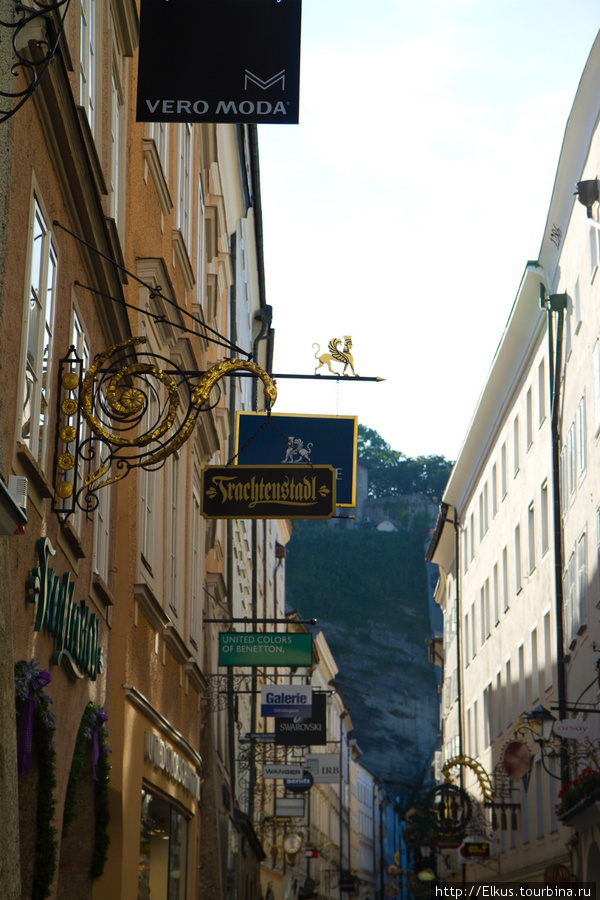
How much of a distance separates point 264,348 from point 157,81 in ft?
97.2

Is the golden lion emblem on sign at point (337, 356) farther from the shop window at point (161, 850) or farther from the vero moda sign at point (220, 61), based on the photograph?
the shop window at point (161, 850)

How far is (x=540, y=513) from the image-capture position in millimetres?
29672

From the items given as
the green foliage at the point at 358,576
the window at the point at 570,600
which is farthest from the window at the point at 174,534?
the green foliage at the point at 358,576

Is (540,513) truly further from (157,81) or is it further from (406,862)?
(406,862)

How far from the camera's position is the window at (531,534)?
1210 inches

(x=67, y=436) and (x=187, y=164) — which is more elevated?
(x=187, y=164)

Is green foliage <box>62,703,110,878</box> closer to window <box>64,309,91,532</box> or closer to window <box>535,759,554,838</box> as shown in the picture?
window <box>64,309,91,532</box>

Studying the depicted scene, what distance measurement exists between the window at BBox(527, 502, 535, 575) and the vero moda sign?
22975 millimetres

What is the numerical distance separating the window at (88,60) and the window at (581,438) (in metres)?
15.4

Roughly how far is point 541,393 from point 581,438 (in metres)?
5.78

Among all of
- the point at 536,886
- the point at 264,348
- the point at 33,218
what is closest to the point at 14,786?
the point at 33,218

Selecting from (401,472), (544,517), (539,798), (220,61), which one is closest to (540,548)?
(544,517)

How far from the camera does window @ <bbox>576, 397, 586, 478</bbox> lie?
947 inches

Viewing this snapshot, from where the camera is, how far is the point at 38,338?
8.39 m
